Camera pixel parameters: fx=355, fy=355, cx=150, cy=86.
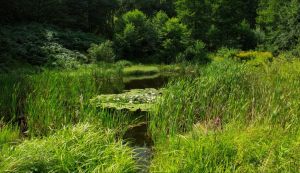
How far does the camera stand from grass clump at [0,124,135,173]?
17.1ft

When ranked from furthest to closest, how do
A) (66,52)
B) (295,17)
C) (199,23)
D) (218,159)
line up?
1. (199,23)
2. (295,17)
3. (66,52)
4. (218,159)

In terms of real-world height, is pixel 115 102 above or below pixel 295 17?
below

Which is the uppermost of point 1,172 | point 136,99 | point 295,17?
point 295,17

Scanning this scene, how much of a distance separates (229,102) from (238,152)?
300 centimetres

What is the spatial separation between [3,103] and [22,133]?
4.75 ft

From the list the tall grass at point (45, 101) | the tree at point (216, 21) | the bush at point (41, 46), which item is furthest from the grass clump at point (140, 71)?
the tall grass at point (45, 101)

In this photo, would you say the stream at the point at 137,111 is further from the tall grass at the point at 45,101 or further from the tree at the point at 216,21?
the tree at the point at 216,21

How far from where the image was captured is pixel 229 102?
26.9 feet

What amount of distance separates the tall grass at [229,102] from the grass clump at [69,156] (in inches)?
67.4

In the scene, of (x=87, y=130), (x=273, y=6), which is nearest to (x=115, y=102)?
(x=87, y=130)

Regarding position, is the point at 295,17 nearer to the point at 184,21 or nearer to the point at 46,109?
the point at 184,21

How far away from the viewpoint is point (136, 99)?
12.2 metres

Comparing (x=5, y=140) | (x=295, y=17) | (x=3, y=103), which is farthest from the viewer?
(x=295, y=17)

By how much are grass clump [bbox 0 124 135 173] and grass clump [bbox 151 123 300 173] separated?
81 centimetres
